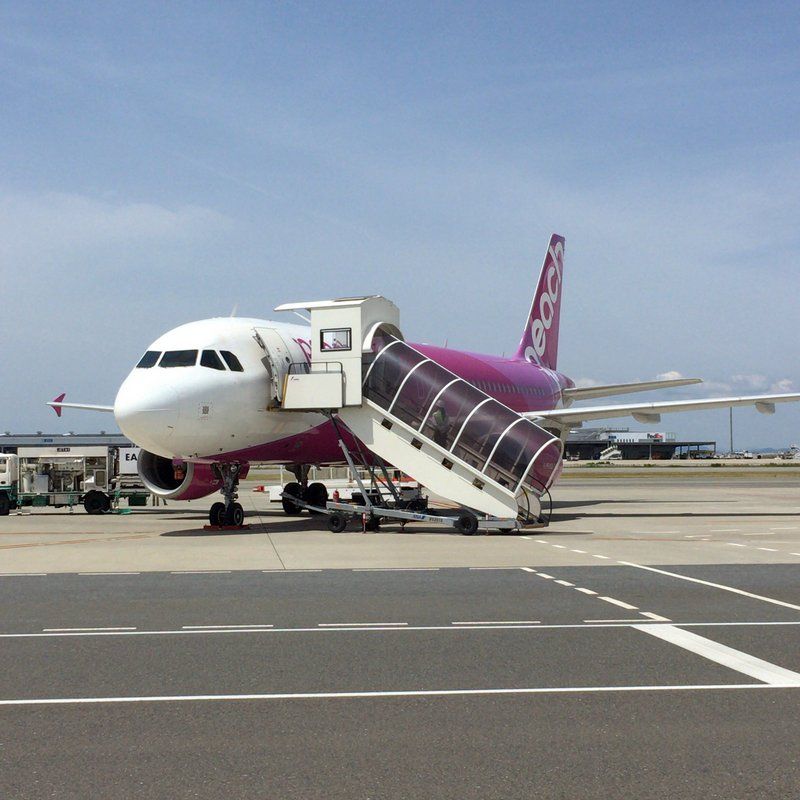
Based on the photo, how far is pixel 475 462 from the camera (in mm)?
24250

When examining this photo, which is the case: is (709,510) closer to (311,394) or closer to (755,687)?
(311,394)

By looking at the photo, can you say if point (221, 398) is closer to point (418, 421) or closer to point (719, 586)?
point (418, 421)

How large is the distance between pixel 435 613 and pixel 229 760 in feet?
19.0

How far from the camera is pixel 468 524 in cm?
2388

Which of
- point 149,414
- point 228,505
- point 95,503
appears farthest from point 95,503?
point 149,414

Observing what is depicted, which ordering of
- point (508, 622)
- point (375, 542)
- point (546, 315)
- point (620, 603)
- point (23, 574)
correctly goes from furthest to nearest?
point (546, 315)
point (375, 542)
point (23, 574)
point (620, 603)
point (508, 622)

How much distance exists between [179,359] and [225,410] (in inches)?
64.2

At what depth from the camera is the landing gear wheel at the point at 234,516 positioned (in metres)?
25.4

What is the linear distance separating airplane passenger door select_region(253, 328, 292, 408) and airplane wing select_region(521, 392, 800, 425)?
31.8 feet

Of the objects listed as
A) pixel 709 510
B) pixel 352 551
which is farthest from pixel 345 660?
pixel 709 510

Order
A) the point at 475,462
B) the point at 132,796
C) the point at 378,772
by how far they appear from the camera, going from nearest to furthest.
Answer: the point at 132,796
the point at 378,772
the point at 475,462

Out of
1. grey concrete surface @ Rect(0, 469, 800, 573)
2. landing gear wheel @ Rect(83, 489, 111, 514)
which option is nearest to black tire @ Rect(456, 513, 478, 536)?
grey concrete surface @ Rect(0, 469, 800, 573)

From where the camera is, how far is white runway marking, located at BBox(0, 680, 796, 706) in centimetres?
741

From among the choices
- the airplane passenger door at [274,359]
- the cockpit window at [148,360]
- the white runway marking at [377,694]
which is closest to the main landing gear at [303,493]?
the airplane passenger door at [274,359]
